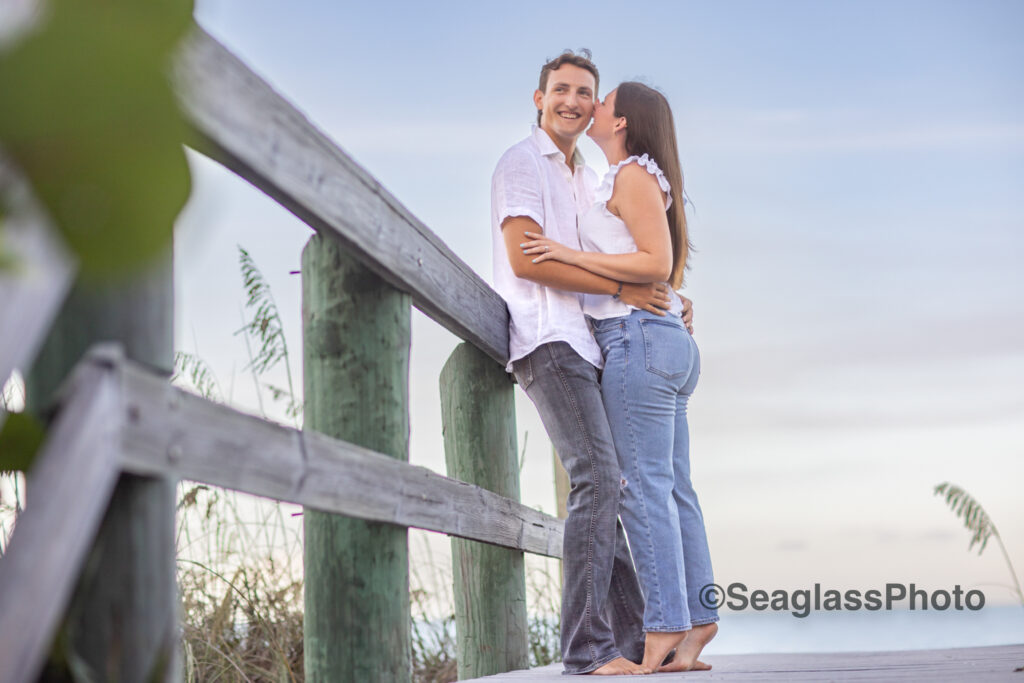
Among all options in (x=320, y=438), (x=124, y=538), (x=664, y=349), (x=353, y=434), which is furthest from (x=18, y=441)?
(x=664, y=349)

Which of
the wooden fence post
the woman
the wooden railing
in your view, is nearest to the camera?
the wooden railing

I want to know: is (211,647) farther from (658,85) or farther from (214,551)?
(658,85)

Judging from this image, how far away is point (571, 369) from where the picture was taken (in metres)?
2.68

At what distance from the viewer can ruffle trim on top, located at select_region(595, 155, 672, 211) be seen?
2842mm

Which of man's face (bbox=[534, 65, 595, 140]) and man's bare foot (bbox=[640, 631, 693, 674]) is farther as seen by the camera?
man's face (bbox=[534, 65, 595, 140])

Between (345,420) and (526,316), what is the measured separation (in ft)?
3.12

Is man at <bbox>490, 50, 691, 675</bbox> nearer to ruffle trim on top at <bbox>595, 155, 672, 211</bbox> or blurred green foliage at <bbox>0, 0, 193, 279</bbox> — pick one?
ruffle trim on top at <bbox>595, 155, 672, 211</bbox>

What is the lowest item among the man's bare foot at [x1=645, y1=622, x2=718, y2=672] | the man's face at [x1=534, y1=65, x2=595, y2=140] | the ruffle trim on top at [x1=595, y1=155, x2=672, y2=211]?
the man's bare foot at [x1=645, y1=622, x2=718, y2=672]

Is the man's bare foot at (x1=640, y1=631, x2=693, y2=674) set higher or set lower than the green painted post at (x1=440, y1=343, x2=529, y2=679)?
lower

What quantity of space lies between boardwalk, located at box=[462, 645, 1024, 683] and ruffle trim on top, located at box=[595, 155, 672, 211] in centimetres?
125

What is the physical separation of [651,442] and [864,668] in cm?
76

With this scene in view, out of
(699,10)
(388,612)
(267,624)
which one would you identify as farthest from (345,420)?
(699,10)

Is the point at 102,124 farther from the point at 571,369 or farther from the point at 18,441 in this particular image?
the point at 571,369

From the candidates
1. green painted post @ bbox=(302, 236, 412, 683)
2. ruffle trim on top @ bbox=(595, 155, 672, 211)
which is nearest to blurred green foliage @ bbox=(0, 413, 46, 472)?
green painted post @ bbox=(302, 236, 412, 683)
